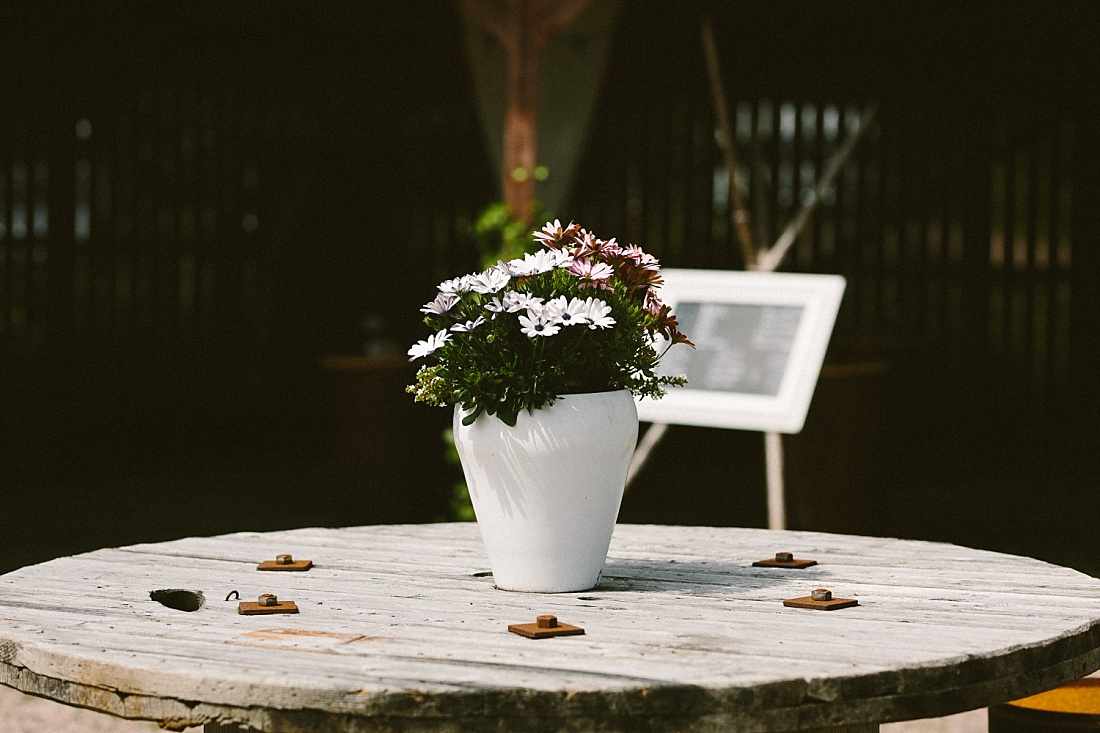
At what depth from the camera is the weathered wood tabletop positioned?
1408 mm

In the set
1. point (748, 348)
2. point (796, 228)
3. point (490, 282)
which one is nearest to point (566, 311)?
point (490, 282)

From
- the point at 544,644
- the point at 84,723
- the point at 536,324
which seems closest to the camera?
the point at 544,644

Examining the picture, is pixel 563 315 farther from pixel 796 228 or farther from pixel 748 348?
pixel 796 228

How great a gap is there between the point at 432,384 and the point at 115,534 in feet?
15.0

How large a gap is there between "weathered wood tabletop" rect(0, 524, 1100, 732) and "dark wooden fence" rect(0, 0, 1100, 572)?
6032 mm

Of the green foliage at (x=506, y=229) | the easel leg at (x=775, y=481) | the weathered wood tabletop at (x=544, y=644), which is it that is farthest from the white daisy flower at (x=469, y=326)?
the green foliage at (x=506, y=229)

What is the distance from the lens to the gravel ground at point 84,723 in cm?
383

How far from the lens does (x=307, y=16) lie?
8250mm

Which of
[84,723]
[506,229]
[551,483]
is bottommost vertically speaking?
[84,723]

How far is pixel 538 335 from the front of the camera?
6.23ft

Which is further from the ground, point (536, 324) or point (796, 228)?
point (796, 228)

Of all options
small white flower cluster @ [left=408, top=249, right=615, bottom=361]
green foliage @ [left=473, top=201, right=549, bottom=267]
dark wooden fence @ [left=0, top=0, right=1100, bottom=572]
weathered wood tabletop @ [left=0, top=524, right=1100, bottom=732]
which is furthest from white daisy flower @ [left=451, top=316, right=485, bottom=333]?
dark wooden fence @ [left=0, top=0, right=1100, bottom=572]

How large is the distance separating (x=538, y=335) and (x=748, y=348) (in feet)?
7.52

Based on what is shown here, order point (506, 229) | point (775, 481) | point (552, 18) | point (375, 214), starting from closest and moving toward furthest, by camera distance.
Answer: point (775, 481), point (506, 229), point (552, 18), point (375, 214)
